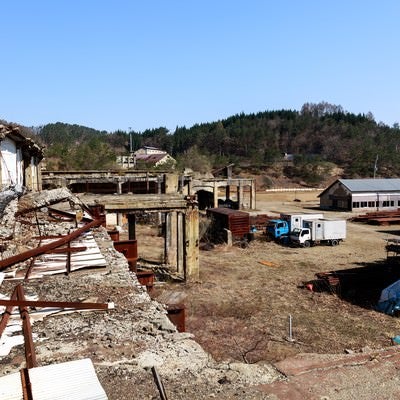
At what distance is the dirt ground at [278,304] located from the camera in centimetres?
1289

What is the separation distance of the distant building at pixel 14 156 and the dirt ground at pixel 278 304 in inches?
346

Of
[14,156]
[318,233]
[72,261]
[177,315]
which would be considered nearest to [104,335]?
[177,315]

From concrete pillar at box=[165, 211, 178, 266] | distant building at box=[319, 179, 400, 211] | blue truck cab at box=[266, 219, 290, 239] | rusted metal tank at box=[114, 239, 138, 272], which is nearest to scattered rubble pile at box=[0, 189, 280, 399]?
rusted metal tank at box=[114, 239, 138, 272]

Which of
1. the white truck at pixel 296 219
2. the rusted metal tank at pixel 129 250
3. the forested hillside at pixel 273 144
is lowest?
the white truck at pixel 296 219

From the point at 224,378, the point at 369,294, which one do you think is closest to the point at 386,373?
the point at 224,378

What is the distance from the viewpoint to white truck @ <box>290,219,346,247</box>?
29.3m

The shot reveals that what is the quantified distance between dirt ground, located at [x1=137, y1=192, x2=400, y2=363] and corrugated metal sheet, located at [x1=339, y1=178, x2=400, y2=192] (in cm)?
2110

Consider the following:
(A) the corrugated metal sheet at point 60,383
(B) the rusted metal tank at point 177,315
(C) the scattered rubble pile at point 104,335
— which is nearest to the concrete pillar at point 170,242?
(C) the scattered rubble pile at point 104,335

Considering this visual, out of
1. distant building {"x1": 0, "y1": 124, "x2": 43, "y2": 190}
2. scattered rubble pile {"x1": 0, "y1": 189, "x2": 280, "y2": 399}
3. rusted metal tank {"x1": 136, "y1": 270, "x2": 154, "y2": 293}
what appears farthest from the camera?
distant building {"x1": 0, "y1": 124, "x2": 43, "y2": 190}

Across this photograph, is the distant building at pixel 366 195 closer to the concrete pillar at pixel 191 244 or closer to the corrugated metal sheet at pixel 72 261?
the concrete pillar at pixel 191 244

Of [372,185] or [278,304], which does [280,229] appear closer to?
[278,304]

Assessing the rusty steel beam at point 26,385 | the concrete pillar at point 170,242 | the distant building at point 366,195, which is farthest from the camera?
the distant building at point 366,195

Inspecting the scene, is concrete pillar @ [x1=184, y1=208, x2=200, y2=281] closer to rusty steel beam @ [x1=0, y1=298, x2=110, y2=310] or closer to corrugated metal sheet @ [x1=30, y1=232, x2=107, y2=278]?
corrugated metal sheet @ [x1=30, y1=232, x2=107, y2=278]

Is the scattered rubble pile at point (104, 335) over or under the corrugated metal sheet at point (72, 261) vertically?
under
